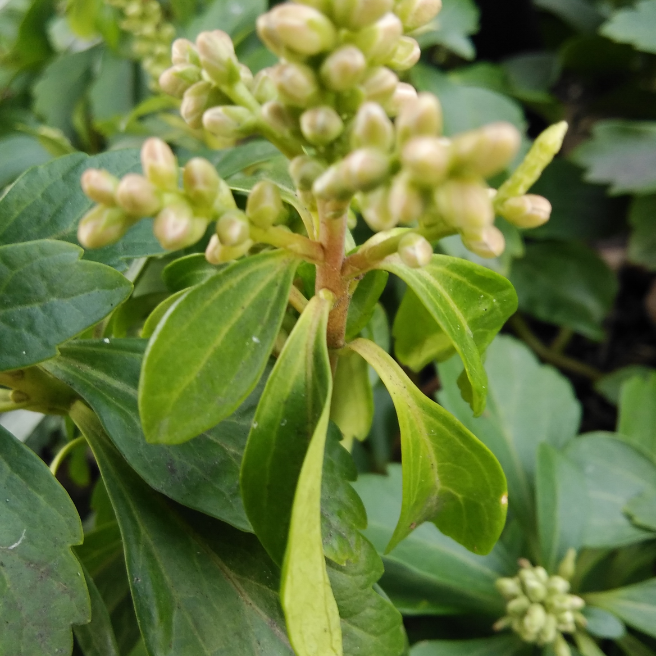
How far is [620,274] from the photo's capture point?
1.63 metres

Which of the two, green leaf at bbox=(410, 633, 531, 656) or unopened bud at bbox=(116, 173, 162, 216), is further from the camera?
green leaf at bbox=(410, 633, 531, 656)

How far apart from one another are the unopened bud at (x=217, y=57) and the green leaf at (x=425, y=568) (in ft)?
1.99

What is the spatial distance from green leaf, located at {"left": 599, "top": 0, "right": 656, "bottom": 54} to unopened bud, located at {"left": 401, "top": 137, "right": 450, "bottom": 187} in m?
1.16

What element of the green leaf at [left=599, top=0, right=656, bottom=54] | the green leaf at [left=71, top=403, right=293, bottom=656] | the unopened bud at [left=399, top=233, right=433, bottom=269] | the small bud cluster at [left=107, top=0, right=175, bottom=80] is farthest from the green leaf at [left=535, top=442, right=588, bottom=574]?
the small bud cluster at [left=107, top=0, right=175, bottom=80]

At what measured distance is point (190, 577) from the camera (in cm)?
52

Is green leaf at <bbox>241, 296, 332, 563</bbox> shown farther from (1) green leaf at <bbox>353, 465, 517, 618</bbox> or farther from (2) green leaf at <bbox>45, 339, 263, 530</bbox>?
(1) green leaf at <bbox>353, 465, 517, 618</bbox>

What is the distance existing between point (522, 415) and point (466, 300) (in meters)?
0.60

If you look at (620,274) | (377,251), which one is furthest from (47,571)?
(620,274)

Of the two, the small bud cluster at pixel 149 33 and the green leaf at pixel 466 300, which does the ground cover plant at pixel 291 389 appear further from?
the small bud cluster at pixel 149 33

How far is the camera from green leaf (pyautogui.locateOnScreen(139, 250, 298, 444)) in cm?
38

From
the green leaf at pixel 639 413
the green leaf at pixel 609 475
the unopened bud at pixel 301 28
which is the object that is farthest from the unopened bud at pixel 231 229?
the green leaf at pixel 639 413

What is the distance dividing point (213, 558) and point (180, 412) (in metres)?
0.22

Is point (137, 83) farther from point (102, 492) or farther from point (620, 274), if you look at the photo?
point (620, 274)

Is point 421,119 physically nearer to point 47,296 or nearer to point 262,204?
point 262,204
